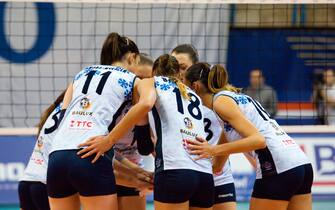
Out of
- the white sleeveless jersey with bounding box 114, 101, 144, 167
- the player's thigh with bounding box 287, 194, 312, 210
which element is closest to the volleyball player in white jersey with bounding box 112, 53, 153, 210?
the white sleeveless jersey with bounding box 114, 101, 144, 167

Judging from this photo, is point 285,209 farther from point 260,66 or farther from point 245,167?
point 260,66

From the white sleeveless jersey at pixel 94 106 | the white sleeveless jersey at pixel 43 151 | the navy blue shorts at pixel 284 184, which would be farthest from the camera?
the white sleeveless jersey at pixel 43 151

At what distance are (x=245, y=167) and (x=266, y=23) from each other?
10.3ft

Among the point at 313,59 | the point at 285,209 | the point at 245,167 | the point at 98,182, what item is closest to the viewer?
the point at 98,182

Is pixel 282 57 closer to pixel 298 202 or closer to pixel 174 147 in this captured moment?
pixel 298 202

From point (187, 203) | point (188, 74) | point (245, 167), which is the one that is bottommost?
point (245, 167)

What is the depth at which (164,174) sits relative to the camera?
4.69 m

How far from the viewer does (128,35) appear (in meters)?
10.8

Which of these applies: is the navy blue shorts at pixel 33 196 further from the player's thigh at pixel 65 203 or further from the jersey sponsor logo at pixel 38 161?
the player's thigh at pixel 65 203

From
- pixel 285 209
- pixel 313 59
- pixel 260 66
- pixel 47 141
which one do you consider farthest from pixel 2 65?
pixel 285 209

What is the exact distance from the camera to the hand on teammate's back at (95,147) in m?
4.60

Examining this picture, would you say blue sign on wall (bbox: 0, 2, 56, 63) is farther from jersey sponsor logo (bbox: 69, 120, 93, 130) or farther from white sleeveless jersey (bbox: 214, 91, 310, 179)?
jersey sponsor logo (bbox: 69, 120, 93, 130)

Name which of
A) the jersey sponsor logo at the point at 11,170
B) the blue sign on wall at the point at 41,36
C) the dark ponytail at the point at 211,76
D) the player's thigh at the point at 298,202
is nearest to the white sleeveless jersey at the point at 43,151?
the dark ponytail at the point at 211,76

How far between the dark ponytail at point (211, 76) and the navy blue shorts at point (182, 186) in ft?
2.19
